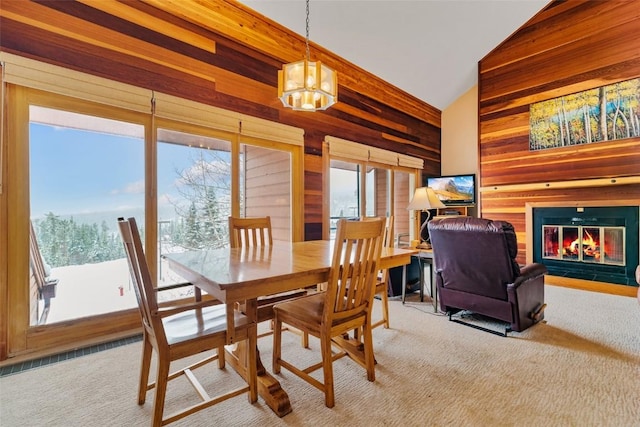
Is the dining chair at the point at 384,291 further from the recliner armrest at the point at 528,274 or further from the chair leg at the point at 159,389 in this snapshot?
the chair leg at the point at 159,389

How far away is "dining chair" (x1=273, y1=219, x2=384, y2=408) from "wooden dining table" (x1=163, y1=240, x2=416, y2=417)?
0.12 m

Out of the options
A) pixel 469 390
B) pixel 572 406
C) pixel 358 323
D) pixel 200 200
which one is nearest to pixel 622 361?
pixel 572 406

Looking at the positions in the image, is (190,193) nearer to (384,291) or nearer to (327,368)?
(384,291)

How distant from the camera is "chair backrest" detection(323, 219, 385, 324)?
160 cm

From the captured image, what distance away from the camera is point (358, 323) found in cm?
183

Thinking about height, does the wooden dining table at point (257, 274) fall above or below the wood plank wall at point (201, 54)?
below

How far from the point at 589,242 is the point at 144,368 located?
5446 millimetres

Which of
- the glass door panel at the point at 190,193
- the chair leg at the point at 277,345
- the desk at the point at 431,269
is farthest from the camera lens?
the desk at the point at 431,269

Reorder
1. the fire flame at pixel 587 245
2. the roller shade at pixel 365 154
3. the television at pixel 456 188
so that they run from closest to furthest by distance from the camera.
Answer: the fire flame at pixel 587 245, the roller shade at pixel 365 154, the television at pixel 456 188

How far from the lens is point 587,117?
14.1 ft

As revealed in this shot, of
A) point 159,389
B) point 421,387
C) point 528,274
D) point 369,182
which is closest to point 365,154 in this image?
point 369,182

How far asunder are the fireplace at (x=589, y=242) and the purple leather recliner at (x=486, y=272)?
208 cm

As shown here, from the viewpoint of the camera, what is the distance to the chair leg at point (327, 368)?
163 cm

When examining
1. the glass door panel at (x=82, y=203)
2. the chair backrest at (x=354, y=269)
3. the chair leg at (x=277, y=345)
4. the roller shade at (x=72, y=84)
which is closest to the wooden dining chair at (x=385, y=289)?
the chair backrest at (x=354, y=269)
